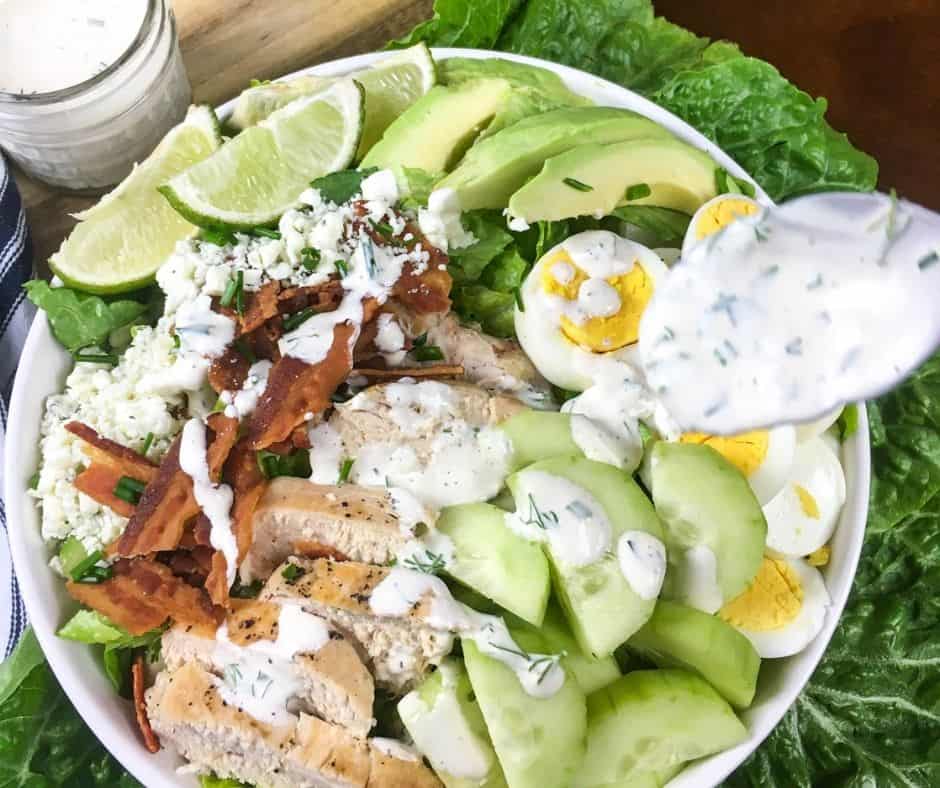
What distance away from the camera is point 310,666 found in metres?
1.73

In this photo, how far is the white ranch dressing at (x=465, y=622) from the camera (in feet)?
5.56

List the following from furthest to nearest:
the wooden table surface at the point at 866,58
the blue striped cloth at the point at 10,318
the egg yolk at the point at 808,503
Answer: the wooden table surface at the point at 866,58, the blue striped cloth at the point at 10,318, the egg yolk at the point at 808,503

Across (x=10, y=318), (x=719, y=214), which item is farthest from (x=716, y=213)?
(x=10, y=318)

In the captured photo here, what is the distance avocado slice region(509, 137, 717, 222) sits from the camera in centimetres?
186

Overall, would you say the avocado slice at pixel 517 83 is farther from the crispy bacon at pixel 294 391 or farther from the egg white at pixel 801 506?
the egg white at pixel 801 506

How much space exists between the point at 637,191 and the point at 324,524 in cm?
85

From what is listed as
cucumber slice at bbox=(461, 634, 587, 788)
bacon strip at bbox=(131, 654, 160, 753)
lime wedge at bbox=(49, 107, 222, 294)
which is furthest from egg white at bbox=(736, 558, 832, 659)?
lime wedge at bbox=(49, 107, 222, 294)

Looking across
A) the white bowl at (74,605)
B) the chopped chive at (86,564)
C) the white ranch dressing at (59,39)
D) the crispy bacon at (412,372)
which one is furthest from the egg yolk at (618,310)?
the white ranch dressing at (59,39)

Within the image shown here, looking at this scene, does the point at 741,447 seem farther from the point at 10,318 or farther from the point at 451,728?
the point at 10,318

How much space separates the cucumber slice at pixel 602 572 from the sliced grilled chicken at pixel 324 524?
240mm

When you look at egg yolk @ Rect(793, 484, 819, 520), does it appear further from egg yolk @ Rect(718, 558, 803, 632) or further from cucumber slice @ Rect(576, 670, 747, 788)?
cucumber slice @ Rect(576, 670, 747, 788)

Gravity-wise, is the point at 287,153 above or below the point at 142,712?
above

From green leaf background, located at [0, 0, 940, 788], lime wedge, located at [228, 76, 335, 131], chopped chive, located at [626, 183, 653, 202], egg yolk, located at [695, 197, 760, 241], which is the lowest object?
green leaf background, located at [0, 0, 940, 788]

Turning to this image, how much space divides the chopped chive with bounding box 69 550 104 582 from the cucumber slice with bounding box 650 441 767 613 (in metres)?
1.00
